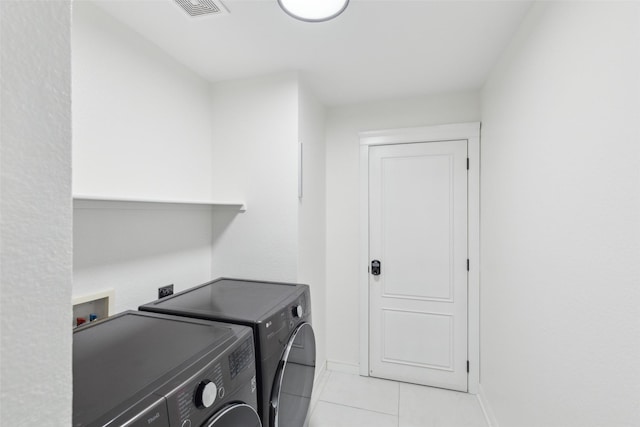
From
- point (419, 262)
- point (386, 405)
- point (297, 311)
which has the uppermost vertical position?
point (419, 262)

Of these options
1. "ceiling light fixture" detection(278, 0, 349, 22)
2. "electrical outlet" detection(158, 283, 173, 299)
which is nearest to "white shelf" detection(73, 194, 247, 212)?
"electrical outlet" detection(158, 283, 173, 299)

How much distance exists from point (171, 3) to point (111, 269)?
4.19 feet

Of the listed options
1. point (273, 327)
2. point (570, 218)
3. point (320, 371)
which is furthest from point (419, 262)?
point (273, 327)

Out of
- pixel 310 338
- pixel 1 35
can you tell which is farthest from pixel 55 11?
pixel 310 338

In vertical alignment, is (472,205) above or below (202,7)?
below

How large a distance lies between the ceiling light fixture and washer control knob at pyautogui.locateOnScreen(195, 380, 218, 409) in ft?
4.75

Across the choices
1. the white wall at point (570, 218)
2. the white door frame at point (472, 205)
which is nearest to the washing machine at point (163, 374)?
the white wall at point (570, 218)

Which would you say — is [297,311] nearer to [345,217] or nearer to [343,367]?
[345,217]

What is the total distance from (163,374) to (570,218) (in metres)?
1.42

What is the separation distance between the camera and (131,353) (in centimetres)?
90

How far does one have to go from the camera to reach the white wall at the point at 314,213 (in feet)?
6.57

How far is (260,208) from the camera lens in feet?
6.48

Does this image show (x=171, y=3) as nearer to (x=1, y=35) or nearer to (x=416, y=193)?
(x=1, y=35)

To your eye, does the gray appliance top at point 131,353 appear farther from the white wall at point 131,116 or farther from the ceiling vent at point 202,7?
the ceiling vent at point 202,7
